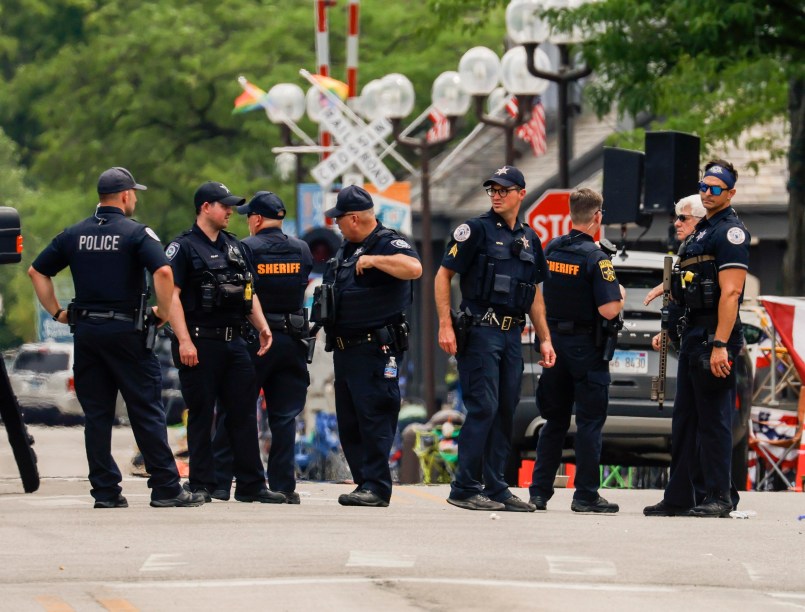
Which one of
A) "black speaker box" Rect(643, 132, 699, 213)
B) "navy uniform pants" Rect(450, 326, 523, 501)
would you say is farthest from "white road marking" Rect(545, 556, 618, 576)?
"black speaker box" Rect(643, 132, 699, 213)

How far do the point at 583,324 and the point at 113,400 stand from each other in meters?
2.74

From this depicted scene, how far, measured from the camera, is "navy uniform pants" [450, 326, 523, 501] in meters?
11.6

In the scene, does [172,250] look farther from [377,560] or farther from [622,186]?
[622,186]

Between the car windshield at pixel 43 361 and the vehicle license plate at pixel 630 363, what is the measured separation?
67.2 feet

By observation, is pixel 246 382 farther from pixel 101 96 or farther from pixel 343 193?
pixel 101 96

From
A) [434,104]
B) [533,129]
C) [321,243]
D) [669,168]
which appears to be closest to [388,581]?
[669,168]

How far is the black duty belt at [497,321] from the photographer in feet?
38.2

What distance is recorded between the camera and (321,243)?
63.9ft

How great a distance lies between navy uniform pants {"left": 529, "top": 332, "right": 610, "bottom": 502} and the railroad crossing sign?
14019 mm

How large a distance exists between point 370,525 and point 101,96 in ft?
114

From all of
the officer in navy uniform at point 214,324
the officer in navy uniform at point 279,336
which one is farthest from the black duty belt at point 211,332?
the officer in navy uniform at point 279,336

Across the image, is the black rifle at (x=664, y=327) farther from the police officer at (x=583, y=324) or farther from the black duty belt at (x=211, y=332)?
the black duty belt at (x=211, y=332)

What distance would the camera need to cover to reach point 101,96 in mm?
44344

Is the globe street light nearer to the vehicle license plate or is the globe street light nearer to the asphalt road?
the vehicle license plate
